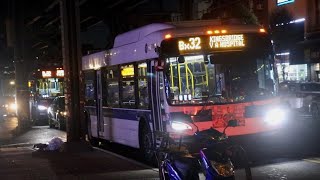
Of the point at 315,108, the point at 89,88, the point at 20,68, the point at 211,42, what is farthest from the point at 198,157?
the point at 20,68

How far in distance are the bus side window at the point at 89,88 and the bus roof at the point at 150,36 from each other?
1.71 metres

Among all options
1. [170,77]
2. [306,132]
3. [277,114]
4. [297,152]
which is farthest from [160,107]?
[306,132]

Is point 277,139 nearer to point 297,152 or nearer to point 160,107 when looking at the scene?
point 297,152

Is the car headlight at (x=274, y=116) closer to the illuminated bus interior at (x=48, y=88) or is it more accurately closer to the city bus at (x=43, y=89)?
the city bus at (x=43, y=89)

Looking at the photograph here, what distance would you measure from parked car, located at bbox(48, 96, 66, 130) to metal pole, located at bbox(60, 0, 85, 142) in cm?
1071

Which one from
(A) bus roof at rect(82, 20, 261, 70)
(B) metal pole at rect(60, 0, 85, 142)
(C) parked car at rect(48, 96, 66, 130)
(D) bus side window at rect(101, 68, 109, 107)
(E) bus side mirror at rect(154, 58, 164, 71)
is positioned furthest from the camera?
(C) parked car at rect(48, 96, 66, 130)

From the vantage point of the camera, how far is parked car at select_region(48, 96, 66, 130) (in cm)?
2752

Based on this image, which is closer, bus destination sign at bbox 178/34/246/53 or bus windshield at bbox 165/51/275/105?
bus windshield at bbox 165/51/275/105

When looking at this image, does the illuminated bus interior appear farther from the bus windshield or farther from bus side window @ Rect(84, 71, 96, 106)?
the bus windshield

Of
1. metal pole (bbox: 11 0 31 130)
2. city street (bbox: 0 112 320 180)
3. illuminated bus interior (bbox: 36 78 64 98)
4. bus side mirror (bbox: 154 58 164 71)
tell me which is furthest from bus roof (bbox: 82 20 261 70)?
illuminated bus interior (bbox: 36 78 64 98)

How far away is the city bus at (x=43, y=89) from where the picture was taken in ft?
109

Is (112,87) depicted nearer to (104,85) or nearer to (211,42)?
(104,85)

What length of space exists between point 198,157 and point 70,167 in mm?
5545

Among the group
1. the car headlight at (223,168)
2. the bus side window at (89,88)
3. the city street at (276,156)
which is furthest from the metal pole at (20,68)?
the car headlight at (223,168)
